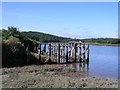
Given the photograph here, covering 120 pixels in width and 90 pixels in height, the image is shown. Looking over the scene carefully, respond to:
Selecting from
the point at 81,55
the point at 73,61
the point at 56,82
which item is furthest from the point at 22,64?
the point at 56,82

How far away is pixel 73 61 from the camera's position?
40.0m

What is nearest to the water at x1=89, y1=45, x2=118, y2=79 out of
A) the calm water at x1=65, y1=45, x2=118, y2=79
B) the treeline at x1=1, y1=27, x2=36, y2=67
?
the calm water at x1=65, y1=45, x2=118, y2=79

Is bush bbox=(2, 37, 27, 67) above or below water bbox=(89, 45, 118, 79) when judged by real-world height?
above

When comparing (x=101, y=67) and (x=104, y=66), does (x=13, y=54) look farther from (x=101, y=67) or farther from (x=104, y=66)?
(x=104, y=66)

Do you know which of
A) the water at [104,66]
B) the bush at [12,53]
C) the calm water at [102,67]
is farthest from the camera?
the bush at [12,53]

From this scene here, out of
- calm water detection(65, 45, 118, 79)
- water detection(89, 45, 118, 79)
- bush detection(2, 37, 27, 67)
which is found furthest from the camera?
bush detection(2, 37, 27, 67)

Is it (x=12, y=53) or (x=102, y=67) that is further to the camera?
(x=102, y=67)

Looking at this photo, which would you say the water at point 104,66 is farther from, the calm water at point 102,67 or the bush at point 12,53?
the bush at point 12,53

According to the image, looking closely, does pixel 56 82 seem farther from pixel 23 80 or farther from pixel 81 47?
pixel 81 47

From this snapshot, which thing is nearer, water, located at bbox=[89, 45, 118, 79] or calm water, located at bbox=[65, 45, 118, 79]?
calm water, located at bbox=[65, 45, 118, 79]

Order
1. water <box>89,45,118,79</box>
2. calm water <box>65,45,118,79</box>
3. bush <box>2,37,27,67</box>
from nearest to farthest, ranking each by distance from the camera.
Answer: calm water <box>65,45,118,79</box> → water <box>89,45,118,79</box> → bush <box>2,37,27,67</box>

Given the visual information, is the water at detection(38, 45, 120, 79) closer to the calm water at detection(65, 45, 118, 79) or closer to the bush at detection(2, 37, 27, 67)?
the calm water at detection(65, 45, 118, 79)

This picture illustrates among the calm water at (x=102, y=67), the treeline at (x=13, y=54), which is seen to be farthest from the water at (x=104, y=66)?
the treeline at (x=13, y=54)

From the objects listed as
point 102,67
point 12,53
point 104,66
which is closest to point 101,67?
point 102,67
